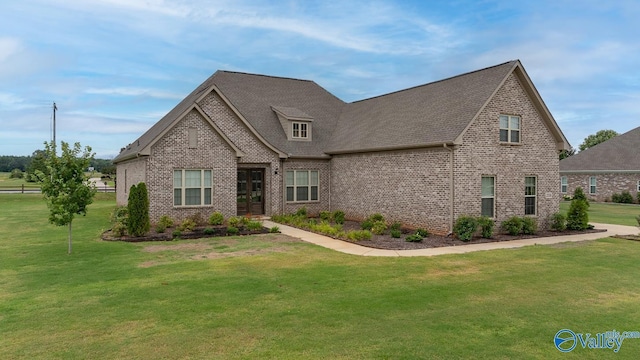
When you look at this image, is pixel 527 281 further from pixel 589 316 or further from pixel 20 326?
pixel 20 326

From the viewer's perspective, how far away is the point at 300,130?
24.0 metres

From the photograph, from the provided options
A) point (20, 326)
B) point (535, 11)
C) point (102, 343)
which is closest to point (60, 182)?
point (20, 326)

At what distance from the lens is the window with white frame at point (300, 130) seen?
2387 centimetres

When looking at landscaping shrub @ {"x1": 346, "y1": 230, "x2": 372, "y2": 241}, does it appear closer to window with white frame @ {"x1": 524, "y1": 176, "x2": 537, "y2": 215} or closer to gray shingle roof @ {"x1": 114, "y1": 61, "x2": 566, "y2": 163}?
gray shingle roof @ {"x1": 114, "y1": 61, "x2": 566, "y2": 163}

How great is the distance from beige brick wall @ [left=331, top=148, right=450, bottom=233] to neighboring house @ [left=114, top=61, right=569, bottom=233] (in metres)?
0.05

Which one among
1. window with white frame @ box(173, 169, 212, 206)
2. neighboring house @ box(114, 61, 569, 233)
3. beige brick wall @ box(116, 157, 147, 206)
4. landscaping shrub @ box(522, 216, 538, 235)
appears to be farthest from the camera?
beige brick wall @ box(116, 157, 147, 206)

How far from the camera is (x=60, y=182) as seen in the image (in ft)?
39.8

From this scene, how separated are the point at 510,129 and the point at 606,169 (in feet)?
89.4

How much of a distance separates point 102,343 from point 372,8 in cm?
1611

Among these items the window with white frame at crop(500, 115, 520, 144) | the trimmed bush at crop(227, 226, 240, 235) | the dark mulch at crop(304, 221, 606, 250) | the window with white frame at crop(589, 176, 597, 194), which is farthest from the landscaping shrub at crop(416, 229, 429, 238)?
the window with white frame at crop(589, 176, 597, 194)

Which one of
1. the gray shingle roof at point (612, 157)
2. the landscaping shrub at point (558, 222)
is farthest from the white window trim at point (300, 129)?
the gray shingle roof at point (612, 157)

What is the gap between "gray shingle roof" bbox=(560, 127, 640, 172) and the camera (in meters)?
37.6

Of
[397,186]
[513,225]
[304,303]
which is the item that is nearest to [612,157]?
[513,225]

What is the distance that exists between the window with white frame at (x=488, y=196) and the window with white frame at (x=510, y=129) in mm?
1841
